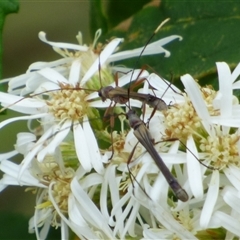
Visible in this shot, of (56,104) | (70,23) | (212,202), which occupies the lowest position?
(70,23)

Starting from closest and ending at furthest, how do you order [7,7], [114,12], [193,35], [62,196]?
[62,196]
[7,7]
[193,35]
[114,12]

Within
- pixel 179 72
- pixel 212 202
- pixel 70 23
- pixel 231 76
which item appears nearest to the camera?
pixel 212 202

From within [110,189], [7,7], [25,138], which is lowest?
[110,189]

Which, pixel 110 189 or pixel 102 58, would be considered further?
pixel 102 58

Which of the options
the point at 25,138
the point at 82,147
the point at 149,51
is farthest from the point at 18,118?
the point at 149,51

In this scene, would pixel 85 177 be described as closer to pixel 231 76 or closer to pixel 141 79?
pixel 141 79

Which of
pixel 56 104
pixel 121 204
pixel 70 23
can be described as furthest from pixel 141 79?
pixel 70 23

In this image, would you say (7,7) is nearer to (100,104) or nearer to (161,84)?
(100,104)
